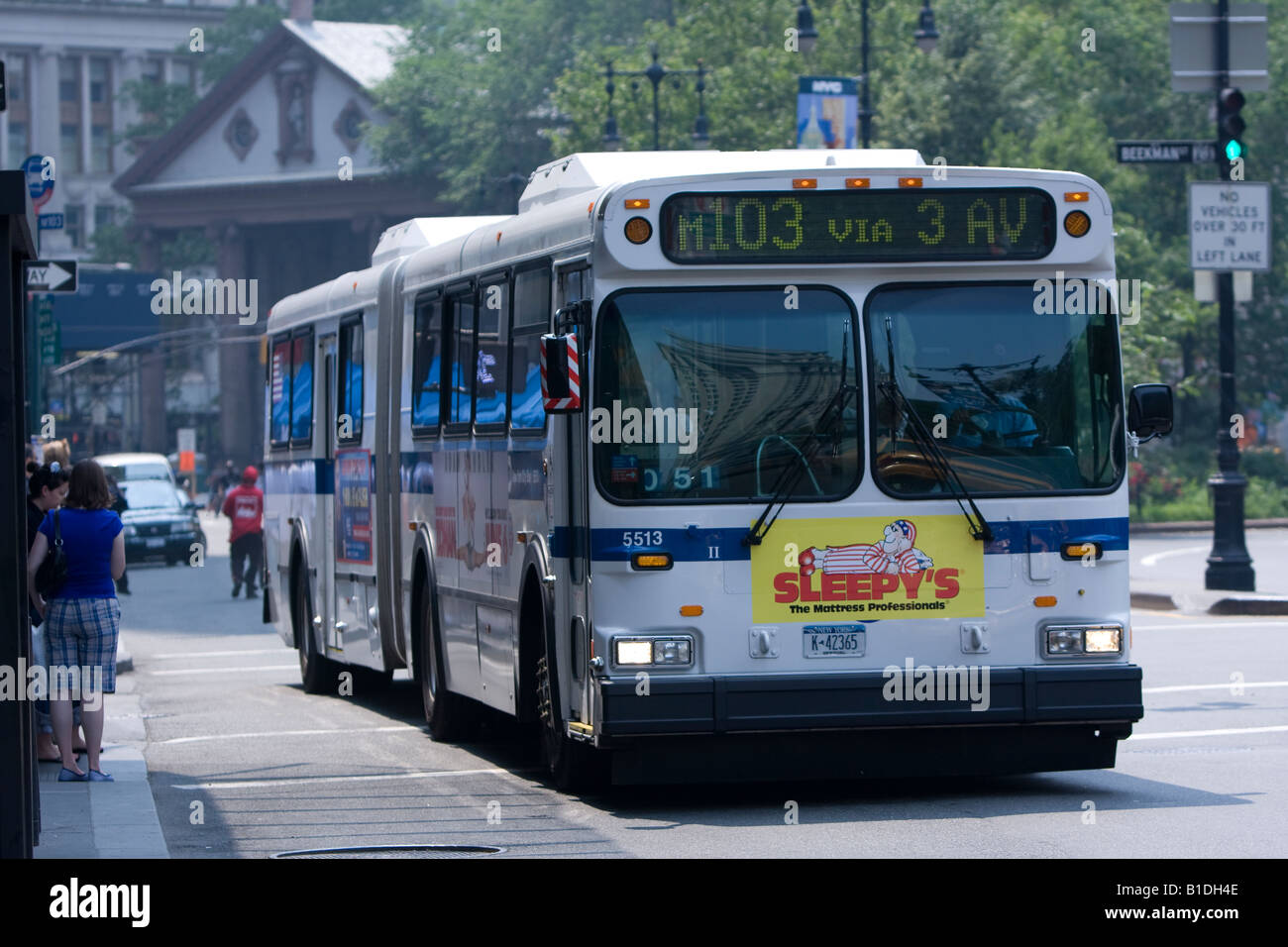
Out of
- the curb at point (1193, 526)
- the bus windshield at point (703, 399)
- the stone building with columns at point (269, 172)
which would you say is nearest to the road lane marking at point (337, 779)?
the bus windshield at point (703, 399)

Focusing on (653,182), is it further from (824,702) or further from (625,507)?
(824,702)

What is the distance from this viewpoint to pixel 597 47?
227ft

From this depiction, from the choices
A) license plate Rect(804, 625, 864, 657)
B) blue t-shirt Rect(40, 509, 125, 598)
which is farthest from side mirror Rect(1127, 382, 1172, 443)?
blue t-shirt Rect(40, 509, 125, 598)

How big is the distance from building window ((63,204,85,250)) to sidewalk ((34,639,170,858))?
360 feet

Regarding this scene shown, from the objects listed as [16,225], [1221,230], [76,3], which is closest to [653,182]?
[16,225]

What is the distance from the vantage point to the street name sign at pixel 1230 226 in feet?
79.5

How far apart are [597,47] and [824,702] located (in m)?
60.0

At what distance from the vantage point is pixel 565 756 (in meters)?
11.7

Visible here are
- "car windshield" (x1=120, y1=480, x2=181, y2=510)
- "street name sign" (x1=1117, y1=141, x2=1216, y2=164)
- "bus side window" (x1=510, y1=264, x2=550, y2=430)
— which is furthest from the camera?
"car windshield" (x1=120, y1=480, x2=181, y2=510)

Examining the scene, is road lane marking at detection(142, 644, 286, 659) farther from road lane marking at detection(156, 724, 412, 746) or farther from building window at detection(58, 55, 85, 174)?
building window at detection(58, 55, 85, 174)

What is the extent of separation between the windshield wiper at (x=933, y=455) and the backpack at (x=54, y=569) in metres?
4.18

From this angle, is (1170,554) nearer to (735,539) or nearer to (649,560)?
(735,539)

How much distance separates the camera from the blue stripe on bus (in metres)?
10.7

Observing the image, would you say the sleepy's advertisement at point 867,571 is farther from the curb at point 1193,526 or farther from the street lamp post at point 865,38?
the curb at point 1193,526
